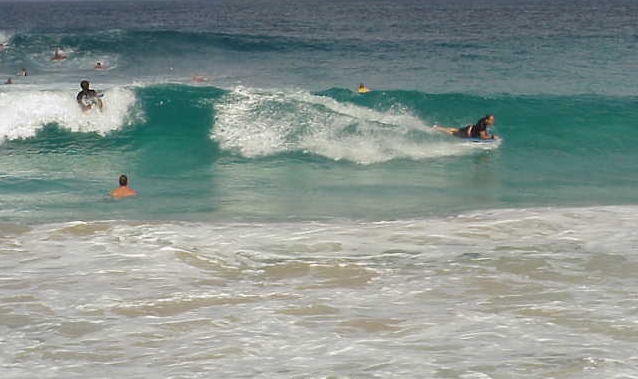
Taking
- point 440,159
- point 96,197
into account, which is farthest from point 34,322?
point 440,159

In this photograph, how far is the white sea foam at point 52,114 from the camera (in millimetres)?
20375

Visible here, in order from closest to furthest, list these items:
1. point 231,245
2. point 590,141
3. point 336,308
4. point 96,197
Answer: point 336,308 < point 231,245 < point 96,197 < point 590,141

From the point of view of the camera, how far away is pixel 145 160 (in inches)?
719

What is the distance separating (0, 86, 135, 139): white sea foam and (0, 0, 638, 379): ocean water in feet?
0.18

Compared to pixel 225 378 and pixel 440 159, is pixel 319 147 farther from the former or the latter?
pixel 225 378

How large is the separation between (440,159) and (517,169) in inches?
60.6

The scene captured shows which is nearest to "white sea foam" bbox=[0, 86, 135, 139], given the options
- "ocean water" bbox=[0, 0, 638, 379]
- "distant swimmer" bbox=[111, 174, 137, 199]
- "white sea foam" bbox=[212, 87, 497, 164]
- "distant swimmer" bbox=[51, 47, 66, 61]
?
"ocean water" bbox=[0, 0, 638, 379]

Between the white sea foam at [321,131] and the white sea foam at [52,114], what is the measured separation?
258 centimetres

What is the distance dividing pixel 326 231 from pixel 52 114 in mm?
12423

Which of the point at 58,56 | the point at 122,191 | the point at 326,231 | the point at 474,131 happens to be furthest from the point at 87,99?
the point at 58,56

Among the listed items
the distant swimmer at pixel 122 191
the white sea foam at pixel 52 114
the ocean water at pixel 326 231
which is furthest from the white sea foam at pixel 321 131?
the distant swimmer at pixel 122 191

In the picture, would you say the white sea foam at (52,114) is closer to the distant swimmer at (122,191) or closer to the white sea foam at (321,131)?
the white sea foam at (321,131)

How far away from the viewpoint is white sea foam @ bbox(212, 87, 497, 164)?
17.8m

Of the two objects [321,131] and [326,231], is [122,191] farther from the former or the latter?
[321,131]
